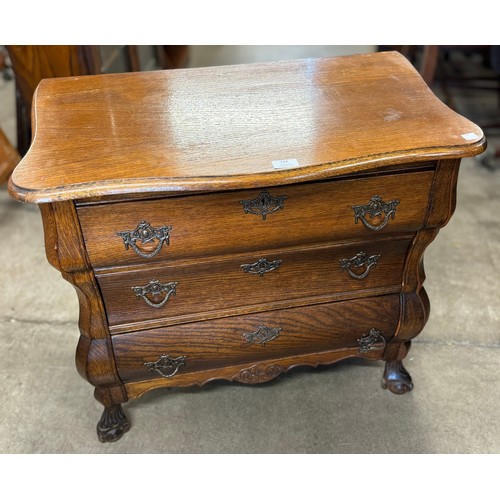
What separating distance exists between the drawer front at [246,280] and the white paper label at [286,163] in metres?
0.27

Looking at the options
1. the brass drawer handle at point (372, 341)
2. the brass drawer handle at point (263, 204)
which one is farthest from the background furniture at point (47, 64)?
the brass drawer handle at point (372, 341)

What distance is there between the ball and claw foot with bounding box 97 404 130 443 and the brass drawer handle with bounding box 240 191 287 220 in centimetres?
78

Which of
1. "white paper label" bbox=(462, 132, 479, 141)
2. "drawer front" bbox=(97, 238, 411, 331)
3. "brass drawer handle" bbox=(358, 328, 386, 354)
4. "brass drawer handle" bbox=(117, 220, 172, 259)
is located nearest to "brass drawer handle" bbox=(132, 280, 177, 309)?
"drawer front" bbox=(97, 238, 411, 331)

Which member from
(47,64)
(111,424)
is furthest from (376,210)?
(47,64)

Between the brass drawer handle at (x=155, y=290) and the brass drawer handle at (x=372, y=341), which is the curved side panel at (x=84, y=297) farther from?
the brass drawer handle at (x=372, y=341)

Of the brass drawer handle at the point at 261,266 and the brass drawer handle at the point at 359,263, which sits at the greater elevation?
the brass drawer handle at the point at 261,266

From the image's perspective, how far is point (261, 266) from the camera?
4.32 feet

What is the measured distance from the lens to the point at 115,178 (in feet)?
3.44

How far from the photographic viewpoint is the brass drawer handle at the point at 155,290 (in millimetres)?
1277

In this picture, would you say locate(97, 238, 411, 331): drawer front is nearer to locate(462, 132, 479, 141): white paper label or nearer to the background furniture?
locate(462, 132, 479, 141): white paper label

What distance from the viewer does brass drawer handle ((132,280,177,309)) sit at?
4.19ft

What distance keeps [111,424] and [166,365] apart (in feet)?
1.06
